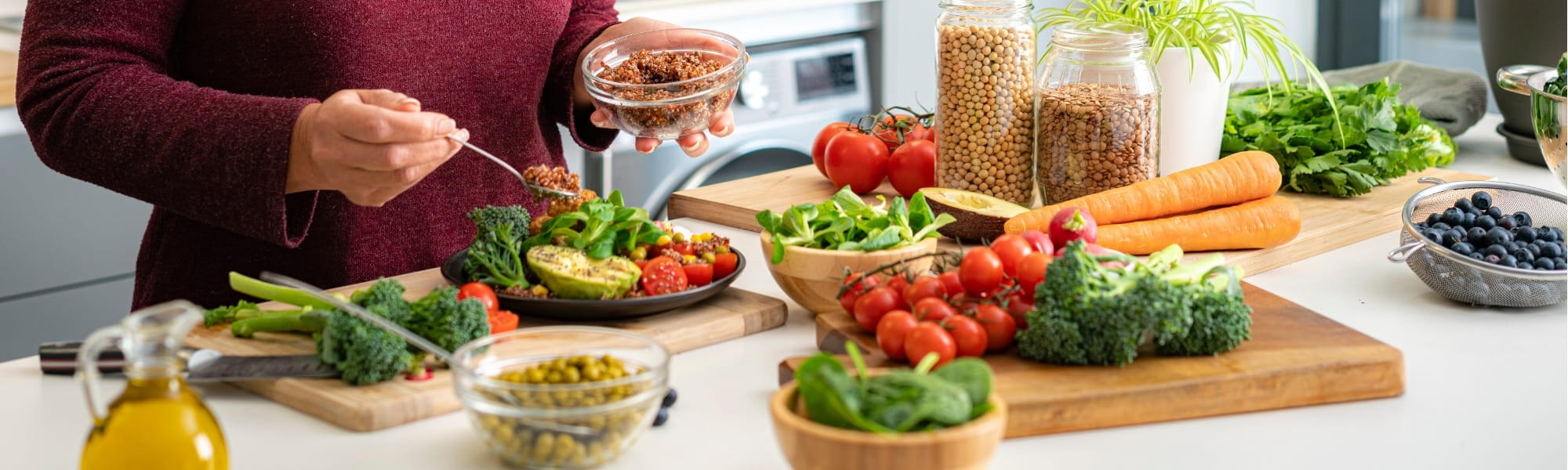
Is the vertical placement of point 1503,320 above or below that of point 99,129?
below

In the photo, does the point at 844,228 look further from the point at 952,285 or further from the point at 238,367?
the point at 238,367

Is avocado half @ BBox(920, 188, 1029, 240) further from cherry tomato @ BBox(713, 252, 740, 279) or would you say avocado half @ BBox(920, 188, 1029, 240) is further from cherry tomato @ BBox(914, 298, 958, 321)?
cherry tomato @ BBox(914, 298, 958, 321)

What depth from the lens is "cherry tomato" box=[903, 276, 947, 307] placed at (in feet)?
3.97

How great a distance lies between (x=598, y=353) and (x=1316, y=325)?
2.21 feet

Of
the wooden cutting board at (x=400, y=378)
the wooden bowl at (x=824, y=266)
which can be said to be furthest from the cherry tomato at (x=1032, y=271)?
the wooden cutting board at (x=400, y=378)

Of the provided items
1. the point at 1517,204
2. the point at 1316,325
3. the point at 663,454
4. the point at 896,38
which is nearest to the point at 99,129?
the point at 663,454

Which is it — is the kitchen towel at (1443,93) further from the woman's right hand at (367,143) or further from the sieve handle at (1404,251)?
the woman's right hand at (367,143)

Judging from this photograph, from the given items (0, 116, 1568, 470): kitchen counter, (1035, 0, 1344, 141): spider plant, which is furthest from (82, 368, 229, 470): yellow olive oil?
(1035, 0, 1344, 141): spider plant

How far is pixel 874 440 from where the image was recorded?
839 mm

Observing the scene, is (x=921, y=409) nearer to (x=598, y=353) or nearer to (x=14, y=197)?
(x=598, y=353)

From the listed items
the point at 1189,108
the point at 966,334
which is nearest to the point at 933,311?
the point at 966,334

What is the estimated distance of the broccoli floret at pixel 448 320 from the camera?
1.13m

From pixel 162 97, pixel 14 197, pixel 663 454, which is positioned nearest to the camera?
pixel 663 454

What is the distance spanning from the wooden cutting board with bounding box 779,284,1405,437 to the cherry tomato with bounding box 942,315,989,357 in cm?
3
